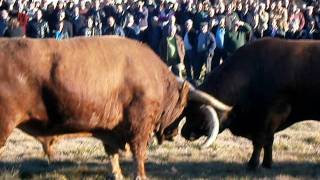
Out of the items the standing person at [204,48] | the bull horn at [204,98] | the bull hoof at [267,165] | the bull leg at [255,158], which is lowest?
the standing person at [204,48]

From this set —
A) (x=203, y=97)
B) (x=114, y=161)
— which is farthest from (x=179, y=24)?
(x=114, y=161)

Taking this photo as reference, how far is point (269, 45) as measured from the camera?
41.6ft

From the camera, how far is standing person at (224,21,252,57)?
20.8 m

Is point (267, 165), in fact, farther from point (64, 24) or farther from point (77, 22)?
point (77, 22)

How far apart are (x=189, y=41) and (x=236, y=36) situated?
1.19 m

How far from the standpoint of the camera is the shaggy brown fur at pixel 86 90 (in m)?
9.85

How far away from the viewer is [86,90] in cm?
1027

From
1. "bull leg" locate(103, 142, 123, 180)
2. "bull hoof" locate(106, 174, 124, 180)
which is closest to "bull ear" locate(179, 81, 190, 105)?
"bull leg" locate(103, 142, 123, 180)

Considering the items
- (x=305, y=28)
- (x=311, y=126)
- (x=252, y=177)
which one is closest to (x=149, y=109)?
(x=252, y=177)

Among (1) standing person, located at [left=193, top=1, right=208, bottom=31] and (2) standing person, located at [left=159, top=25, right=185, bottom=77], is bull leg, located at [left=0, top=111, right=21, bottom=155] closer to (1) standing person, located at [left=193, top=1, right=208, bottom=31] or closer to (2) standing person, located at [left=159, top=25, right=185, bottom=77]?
(2) standing person, located at [left=159, top=25, right=185, bottom=77]

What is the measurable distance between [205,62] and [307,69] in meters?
8.99

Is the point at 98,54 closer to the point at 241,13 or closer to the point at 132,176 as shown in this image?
the point at 132,176

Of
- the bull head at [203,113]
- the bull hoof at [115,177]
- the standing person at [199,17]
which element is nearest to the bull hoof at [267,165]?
the bull head at [203,113]

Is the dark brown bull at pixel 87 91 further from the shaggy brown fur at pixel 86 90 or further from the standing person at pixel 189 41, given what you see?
the standing person at pixel 189 41
